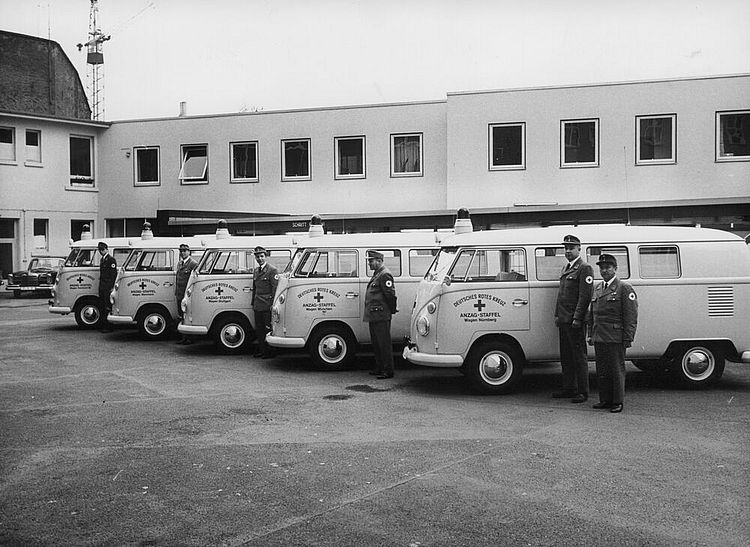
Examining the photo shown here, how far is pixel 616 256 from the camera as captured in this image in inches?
423

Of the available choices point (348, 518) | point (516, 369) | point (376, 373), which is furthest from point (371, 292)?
point (348, 518)

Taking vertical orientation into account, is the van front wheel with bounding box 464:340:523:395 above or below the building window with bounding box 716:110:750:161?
below

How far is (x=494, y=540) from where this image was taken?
513cm

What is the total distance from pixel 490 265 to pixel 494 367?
131 centimetres

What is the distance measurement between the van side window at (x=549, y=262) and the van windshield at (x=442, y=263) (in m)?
1.07

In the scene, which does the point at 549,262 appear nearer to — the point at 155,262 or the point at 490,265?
the point at 490,265

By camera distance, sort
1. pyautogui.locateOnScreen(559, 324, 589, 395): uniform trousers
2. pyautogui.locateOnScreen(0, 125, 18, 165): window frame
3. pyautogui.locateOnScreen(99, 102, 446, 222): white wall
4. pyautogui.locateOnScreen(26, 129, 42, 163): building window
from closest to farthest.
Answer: pyautogui.locateOnScreen(559, 324, 589, 395): uniform trousers, pyautogui.locateOnScreen(99, 102, 446, 222): white wall, pyautogui.locateOnScreen(0, 125, 18, 165): window frame, pyautogui.locateOnScreen(26, 129, 42, 163): building window

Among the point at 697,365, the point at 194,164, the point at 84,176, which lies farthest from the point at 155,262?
the point at 84,176

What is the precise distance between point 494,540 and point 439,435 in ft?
9.67

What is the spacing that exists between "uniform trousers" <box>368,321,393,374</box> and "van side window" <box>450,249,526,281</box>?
1.72 metres

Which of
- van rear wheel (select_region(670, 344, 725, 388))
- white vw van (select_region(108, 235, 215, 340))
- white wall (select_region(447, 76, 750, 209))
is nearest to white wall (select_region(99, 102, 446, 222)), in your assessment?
white wall (select_region(447, 76, 750, 209))

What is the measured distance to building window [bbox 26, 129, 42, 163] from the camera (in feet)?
108

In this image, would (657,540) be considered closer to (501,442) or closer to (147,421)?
(501,442)

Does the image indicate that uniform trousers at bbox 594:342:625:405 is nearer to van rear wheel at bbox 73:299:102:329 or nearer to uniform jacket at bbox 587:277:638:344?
uniform jacket at bbox 587:277:638:344
